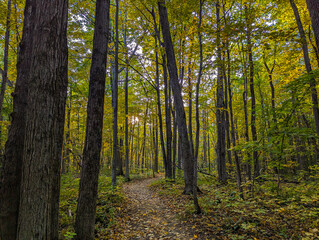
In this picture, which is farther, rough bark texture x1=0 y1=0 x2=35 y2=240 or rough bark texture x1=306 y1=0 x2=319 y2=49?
rough bark texture x1=306 y1=0 x2=319 y2=49

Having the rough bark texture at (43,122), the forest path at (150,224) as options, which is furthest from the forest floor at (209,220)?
the rough bark texture at (43,122)

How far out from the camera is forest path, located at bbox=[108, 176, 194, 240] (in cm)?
424

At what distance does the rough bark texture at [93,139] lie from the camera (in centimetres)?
→ 368

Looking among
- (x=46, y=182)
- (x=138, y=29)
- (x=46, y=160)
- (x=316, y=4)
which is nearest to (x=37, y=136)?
(x=46, y=160)

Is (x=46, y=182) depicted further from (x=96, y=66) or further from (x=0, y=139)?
(x=0, y=139)

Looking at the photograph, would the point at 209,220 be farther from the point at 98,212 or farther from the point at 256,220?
the point at 98,212

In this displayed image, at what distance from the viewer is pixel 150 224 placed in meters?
5.00

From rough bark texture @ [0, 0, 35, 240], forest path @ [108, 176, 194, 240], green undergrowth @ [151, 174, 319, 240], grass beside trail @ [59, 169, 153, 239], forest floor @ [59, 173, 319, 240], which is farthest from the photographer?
forest path @ [108, 176, 194, 240]

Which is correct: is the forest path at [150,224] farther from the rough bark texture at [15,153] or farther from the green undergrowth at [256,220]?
the rough bark texture at [15,153]

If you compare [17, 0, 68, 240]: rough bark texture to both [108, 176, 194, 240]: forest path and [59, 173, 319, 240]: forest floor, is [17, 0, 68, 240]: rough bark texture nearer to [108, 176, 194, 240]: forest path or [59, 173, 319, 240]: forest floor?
[59, 173, 319, 240]: forest floor

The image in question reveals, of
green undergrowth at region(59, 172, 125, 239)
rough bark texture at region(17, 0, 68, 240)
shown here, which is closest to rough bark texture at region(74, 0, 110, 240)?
green undergrowth at region(59, 172, 125, 239)

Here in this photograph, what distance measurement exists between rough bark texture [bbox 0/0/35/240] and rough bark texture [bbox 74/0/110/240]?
1.19 m

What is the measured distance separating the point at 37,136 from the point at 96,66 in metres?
2.36

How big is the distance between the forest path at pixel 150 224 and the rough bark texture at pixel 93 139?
3.05 ft
